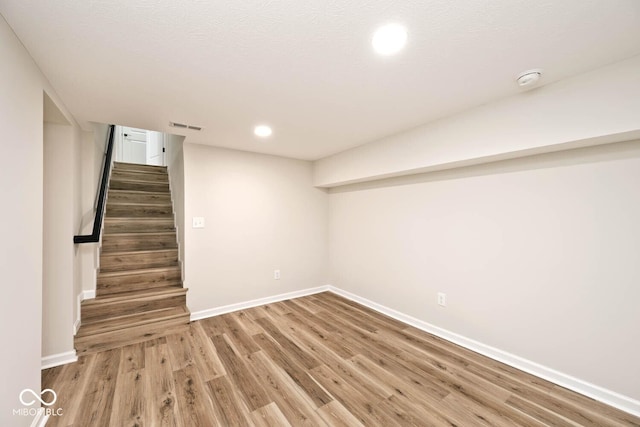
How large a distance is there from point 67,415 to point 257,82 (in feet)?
8.15

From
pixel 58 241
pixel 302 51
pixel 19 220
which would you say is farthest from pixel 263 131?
pixel 58 241

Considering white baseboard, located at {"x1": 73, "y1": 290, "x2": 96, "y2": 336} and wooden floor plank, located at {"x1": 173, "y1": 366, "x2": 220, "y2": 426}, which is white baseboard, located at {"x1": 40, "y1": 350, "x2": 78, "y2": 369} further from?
wooden floor plank, located at {"x1": 173, "y1": 366, "x2": 220, "y2": 426}

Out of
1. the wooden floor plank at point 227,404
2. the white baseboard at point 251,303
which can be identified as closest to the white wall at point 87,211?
the white baseboard at point 251,303

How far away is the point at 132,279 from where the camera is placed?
3.01 metres

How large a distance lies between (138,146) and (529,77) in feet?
23.6

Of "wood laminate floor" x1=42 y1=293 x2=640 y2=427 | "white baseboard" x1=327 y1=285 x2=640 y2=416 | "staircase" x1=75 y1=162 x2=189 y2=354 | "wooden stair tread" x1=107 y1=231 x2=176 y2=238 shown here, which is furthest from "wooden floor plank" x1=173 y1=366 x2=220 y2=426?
"white baseboard" x1=327 y1=285 x2=640 y2=416

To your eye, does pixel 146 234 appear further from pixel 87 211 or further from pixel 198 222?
pixel 198 222

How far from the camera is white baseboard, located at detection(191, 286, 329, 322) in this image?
10.3 ft

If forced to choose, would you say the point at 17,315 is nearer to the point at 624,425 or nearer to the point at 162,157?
the point at 624,425

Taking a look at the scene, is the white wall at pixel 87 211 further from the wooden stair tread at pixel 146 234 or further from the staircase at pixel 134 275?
the wooden stair tread at pixel 146 234

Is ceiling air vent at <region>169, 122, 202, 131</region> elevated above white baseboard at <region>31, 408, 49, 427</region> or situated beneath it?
elevated above

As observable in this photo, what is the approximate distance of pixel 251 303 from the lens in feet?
11.5

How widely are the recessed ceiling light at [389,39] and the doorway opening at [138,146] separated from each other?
5.43 metres

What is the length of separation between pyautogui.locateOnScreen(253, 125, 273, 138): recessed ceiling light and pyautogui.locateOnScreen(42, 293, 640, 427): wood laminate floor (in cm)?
216
